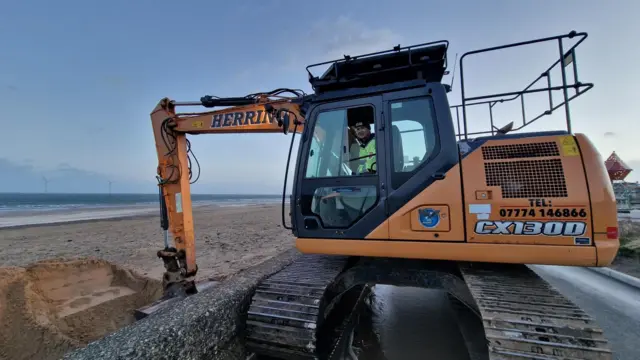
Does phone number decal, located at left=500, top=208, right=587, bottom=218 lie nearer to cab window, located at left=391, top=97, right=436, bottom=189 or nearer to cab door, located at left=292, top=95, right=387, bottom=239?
cab window, located at left=391, top=97, right=436, bottom=189

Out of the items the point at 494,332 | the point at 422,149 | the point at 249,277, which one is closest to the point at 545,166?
the point at 422,149

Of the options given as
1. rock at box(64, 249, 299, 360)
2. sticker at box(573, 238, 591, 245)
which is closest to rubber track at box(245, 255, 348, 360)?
rock at box(64, 249, 299, 360)

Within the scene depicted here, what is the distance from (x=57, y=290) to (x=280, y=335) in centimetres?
479

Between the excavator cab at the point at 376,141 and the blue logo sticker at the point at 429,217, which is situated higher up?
the excavator cab at the point at 376,141

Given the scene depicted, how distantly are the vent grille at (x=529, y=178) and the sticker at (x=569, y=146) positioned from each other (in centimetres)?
13

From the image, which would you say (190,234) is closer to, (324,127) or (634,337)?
(324,127)

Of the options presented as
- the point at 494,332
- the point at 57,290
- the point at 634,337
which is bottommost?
the point at 634,337

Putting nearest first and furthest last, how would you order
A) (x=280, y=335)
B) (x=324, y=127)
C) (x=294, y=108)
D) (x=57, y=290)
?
1. (x=280, y=335)
2. (x=324, y=127)
3. (x=294, y=108)
4. (x=57, y=290)

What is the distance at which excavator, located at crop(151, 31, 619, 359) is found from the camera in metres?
2.45

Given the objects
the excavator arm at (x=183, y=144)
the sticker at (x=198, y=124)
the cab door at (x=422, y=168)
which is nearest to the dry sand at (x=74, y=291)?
the excavator arm at (x=183, y=144)

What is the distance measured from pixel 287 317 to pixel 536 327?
204cm

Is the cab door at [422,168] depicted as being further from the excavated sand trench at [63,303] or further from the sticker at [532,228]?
the excavated sand trench at [63,303]

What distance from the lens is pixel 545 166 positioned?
2633 millimetres

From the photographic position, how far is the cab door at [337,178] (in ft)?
10.1
